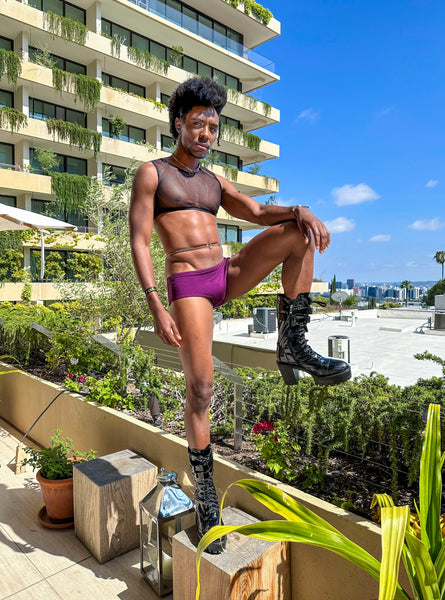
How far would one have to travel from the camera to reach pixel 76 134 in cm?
1938

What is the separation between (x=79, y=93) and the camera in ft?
63.5

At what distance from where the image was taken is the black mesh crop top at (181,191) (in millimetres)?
1778

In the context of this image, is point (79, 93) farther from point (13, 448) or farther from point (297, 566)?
point (297, 566)

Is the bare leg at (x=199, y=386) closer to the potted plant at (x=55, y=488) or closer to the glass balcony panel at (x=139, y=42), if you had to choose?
the potted plant at (x=55, y=488)

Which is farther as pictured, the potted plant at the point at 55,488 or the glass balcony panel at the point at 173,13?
the glass balcony panel at the point at 173,13

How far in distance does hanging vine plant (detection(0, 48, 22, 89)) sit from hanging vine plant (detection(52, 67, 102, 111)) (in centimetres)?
157

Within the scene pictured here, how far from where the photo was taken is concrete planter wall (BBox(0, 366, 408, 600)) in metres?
1.93

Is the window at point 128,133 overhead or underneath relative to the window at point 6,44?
underneath


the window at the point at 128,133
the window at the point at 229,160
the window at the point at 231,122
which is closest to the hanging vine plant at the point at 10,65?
the window at the point at 128,133

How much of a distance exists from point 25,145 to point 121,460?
1979 cm

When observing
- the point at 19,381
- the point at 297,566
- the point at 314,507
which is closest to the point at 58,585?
the point at 297,566

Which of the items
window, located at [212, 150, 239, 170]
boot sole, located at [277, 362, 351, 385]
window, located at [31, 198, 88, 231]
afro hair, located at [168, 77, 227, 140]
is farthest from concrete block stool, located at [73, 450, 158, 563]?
window, located at [212, 150, 239, 170]

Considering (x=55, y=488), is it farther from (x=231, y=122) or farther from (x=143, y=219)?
(x=231, y=122)

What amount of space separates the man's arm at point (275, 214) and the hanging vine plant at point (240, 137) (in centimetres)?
2459
